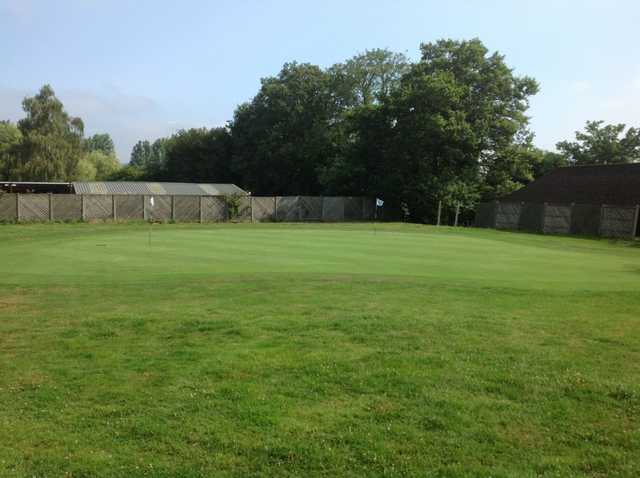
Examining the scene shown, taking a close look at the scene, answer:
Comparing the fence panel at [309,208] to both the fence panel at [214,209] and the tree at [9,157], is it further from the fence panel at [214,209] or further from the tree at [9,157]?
the tree at [9,157]

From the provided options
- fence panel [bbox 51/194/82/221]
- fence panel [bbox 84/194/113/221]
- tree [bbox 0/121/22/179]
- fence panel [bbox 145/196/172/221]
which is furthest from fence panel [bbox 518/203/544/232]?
tree [bbox 0/121/22/179]

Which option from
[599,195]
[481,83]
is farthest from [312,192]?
[599,195]

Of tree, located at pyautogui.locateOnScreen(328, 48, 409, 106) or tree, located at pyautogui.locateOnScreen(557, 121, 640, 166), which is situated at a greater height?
tree, located at pyautogui.locateOnScreen(328, 48, 409, 106)

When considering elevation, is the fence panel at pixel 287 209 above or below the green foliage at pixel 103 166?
below

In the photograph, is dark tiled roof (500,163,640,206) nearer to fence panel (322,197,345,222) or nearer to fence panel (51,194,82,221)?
fence panel (322,197,345,222)

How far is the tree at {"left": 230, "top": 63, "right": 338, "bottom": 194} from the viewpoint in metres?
68.7

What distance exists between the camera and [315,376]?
5.96 metres

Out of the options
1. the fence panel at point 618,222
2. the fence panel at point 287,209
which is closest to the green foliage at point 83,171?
the fence panel at point 287,209

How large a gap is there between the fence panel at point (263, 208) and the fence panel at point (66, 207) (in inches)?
539

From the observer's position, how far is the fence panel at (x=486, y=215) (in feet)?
150

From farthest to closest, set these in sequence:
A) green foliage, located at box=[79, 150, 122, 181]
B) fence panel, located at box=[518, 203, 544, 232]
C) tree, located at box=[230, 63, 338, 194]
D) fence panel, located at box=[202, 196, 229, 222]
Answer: green foliage, located at box=[79, 150, 122, 181]
tree, located at box=[230, 63, 338, 194]
fence panel, located at box=[202, 196, 229, 222]
fence panel, located at box=[518, 203, 544, 232]

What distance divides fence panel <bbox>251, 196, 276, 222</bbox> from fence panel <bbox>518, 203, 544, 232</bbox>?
20499mm

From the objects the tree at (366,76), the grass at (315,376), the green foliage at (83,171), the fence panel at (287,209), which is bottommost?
the grass at (315,376)

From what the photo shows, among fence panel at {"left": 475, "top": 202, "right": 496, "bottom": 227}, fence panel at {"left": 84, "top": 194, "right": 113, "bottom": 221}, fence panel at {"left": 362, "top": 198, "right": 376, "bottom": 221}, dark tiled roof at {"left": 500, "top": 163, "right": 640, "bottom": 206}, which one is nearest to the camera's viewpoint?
fence panel at {"left": 84, "top": 194, "right": 113, "bottom": 221}
